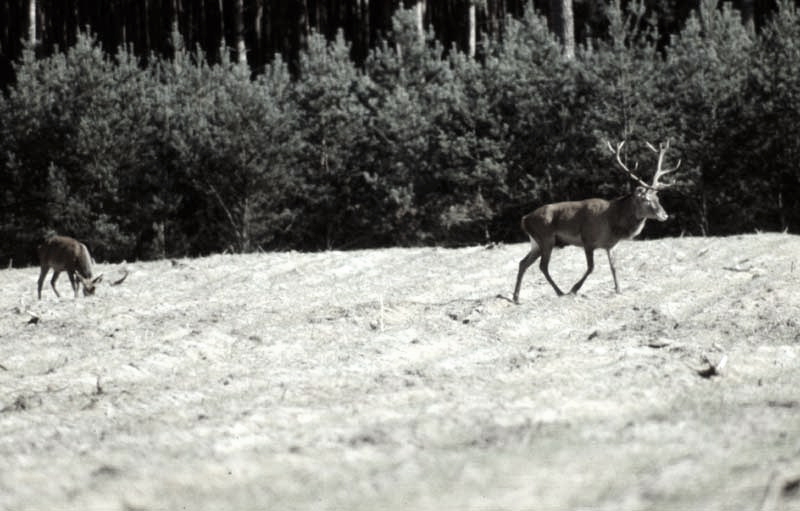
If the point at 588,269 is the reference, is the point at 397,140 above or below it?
above

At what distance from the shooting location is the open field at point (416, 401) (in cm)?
518

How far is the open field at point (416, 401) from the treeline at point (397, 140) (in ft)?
35.8

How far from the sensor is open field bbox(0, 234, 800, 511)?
5180 millimetres

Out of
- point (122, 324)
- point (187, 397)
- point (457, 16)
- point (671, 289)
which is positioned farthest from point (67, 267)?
point (457, 16)

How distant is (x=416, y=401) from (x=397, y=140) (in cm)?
1995

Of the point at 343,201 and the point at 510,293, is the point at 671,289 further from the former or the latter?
the point at 343,201

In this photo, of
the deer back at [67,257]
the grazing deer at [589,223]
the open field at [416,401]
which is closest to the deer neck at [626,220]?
the grazing deer at [589,223]

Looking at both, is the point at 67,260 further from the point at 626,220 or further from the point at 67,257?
the point at 626,220

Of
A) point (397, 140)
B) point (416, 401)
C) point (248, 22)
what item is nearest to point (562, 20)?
point (397, 140)

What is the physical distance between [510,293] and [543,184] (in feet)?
37.4

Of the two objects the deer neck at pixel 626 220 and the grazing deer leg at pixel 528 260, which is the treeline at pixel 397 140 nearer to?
the deer neck at pixel 626 220

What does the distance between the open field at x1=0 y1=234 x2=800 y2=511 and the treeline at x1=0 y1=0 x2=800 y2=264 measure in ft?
35.8

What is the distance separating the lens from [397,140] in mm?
26688

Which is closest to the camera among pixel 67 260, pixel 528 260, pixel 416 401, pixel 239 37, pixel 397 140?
pixel 416 401
